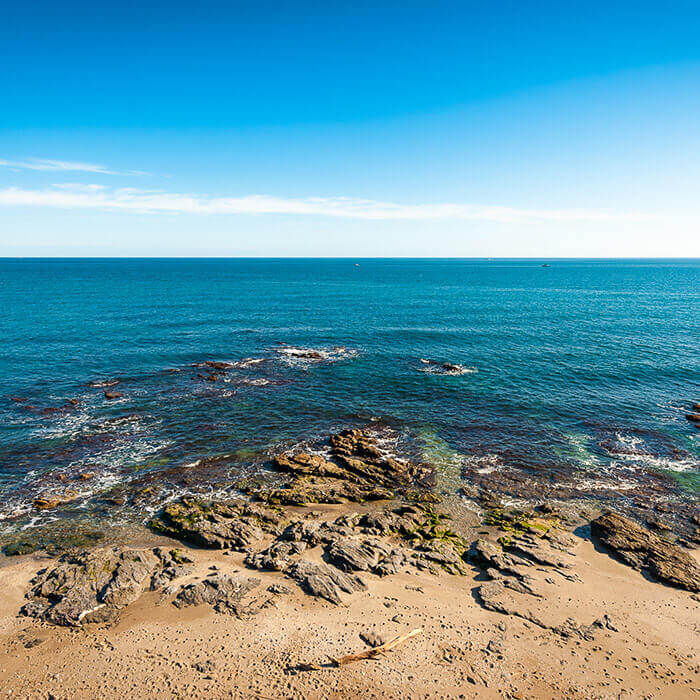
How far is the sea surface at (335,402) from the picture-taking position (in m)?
45.2

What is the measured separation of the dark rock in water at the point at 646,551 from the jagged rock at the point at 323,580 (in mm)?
22768

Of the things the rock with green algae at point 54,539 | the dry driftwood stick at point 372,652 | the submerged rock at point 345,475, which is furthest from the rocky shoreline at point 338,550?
the dry driftwood stick at point 372,652

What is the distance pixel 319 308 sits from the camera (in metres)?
148

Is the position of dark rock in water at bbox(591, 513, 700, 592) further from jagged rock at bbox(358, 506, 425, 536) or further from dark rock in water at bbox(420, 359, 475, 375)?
dark rock in water at bbox(420, 359, 475, 375)

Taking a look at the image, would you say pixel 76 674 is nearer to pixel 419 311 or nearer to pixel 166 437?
pixel 166 437

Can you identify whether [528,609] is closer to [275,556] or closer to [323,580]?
[323,580]

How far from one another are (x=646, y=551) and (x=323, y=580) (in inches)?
1087

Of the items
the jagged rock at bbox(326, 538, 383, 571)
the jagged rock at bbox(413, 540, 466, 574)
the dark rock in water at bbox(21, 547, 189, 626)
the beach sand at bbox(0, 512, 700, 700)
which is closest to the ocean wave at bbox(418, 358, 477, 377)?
the jagged rock at bbox(413, 540, 466, 574)

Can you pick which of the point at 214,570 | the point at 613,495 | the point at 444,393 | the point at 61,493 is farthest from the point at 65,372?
the point at 613,495

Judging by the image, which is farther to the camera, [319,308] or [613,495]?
[319,308]

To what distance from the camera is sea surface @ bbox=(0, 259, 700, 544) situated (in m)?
45.2

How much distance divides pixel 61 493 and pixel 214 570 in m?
21.2

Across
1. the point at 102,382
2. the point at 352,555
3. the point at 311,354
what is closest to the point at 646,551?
the point at 352,555

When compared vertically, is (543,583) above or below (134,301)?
below
